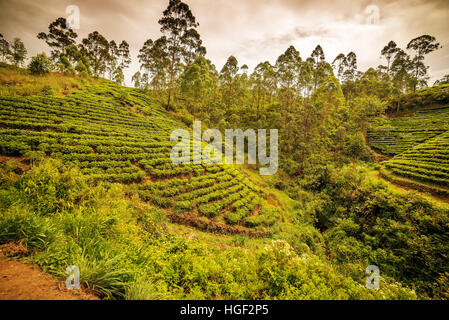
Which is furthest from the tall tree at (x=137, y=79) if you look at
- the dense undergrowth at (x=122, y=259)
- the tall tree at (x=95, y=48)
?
the dense undergrowth at (x=122, y=259)

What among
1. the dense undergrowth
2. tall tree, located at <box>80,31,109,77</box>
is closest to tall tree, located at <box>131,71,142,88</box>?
tall tree, located at <box>80,31,109,77</box>

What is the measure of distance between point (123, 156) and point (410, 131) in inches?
1626

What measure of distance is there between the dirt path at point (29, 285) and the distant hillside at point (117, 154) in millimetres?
7987

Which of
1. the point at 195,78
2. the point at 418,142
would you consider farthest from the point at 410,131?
the point at 195,78

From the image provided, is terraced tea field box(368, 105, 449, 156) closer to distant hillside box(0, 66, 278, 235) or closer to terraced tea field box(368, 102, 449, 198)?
terraced tea field box(368, 102, 449, 198)

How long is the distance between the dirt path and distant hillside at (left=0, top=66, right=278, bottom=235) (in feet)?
26.2

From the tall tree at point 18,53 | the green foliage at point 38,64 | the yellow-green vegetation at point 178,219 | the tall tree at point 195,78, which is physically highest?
the tall tree at point 18,53

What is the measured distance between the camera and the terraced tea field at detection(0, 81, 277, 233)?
9.59 m

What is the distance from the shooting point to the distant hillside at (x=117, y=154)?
9.65 meters

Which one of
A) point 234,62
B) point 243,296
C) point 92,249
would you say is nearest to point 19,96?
point 92,249

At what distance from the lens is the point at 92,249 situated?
3439 mm

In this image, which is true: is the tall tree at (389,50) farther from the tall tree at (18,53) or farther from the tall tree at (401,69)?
the tall tree at (18,53)

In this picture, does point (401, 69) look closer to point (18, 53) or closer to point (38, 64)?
point (38, 64)
